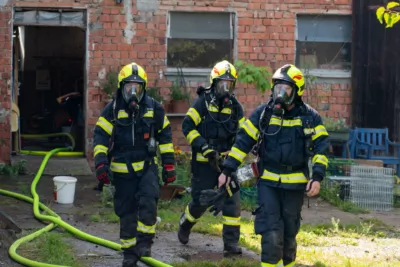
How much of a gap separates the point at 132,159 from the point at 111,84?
6002 mm

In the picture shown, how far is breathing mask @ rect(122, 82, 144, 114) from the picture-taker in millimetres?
7348

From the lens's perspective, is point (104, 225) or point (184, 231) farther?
point (104, 225)

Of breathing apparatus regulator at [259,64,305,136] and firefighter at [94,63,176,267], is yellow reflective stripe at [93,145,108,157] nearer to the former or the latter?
firefighter at [94,63,176,267]

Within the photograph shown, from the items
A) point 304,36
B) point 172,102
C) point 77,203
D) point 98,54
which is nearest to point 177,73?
point 172,102

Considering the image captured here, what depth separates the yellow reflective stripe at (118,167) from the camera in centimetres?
734

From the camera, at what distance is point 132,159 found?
24.1 feet

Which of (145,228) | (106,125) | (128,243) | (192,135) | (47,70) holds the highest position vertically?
(47,70)

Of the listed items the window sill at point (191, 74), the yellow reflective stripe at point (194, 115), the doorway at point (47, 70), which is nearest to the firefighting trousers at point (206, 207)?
the yellow reflective stripe at point (194, 115)

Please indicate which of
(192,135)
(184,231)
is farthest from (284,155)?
(184,231)

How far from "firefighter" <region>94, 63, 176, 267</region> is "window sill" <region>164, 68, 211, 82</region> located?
6.13 meters

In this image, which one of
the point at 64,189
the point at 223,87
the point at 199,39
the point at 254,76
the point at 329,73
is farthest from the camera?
the point at 329,73

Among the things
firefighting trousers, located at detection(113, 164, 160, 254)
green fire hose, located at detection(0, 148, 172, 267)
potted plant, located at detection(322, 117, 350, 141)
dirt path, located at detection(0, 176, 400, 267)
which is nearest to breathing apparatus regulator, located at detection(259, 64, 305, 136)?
firefighting trousers, located at detection(113, 164, 160, 254)

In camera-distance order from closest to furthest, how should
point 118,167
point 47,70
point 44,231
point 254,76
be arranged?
point 118,167, point 44,231, point 254,76, point 47,70

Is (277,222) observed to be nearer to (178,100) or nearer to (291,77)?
(291,77)
